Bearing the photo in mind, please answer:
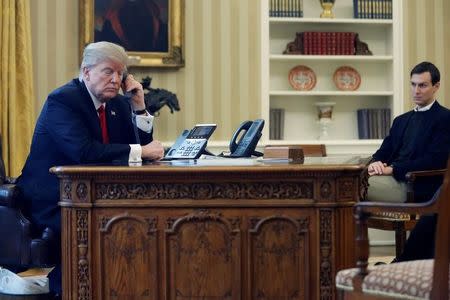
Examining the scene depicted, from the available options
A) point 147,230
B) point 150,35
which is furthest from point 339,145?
point 147,230

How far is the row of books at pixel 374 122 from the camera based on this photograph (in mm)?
6668

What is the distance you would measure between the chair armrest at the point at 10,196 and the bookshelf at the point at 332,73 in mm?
3498

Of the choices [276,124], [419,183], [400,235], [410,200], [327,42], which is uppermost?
[327,42]

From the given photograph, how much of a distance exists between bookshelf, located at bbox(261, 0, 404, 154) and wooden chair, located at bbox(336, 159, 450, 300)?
4.16 metres

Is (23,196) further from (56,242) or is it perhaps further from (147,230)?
(147,230)

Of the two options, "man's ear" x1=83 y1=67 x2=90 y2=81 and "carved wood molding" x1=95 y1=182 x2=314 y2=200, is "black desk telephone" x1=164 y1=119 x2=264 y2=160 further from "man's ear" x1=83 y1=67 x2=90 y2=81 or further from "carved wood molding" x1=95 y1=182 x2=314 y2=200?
"carved wood molding" x1=95 y1=182 x2=314 y2=200

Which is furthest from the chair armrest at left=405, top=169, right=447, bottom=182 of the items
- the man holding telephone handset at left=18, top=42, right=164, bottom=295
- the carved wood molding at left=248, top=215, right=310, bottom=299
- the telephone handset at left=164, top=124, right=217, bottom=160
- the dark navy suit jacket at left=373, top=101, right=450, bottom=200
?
the carved wood molding at left=248, top=215, right=310, bottom=299

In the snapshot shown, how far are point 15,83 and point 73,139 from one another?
280cm

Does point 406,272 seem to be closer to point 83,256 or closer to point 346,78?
point 83,256

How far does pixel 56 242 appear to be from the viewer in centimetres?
324

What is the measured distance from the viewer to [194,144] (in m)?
3.73

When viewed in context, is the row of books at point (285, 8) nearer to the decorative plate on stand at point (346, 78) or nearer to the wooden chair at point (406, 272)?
the decorative plate on stand at point (346, 78)

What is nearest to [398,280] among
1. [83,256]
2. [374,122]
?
[83,256]

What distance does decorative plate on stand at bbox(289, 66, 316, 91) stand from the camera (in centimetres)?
673
